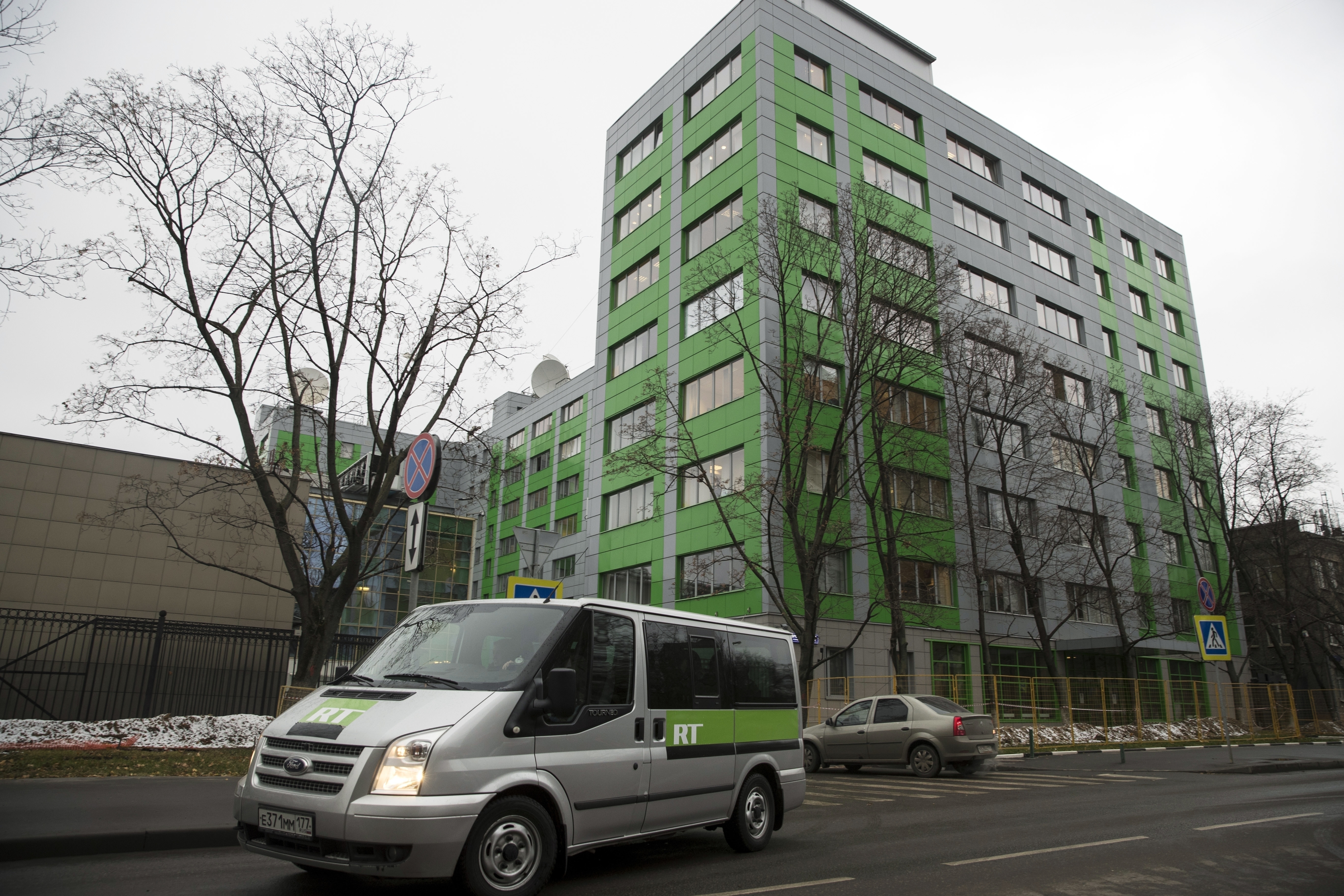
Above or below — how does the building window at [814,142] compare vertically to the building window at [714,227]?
above

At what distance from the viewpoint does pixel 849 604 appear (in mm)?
29922

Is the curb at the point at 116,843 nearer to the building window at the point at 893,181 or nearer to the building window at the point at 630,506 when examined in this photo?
the building window at the point at 630,506

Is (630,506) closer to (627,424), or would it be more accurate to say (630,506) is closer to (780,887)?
(627,424)

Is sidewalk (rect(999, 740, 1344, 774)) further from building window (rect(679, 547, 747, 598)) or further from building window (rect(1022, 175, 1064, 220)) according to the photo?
building window (rect(1022, 175, 1064, 220))

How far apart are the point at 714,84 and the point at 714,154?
367 cm

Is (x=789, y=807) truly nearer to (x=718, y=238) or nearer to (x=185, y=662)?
(x=185, y=662)

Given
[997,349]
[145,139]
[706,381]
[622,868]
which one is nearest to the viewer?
[622,868]

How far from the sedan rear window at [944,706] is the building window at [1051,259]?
31210 millimetres

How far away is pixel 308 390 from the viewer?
60.5ft

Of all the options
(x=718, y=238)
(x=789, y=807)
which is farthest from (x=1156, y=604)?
(x=789, y=807)

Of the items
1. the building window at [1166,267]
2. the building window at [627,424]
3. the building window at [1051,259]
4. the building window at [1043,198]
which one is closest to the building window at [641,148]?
the building window at [627,424]

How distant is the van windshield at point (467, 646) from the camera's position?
5.80 m

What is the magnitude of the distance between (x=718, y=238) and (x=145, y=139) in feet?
70.9

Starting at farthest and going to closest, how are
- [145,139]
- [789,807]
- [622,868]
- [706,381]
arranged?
[706,381] → [145,139] → [789,807] → [622,868]
